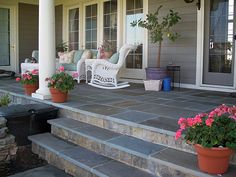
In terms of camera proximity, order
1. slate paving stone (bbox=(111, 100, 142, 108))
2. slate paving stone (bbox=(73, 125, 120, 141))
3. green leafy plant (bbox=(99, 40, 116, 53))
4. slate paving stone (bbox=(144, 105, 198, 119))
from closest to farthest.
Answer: slate paving stone (bbox=(73, 125, 120, 141)), slate paving stone (bbox=(144, 105, 198, 119)), slate paving stone (bbox=(111, 100, 142, 108)), green leafy plant (bbox=(99, 40, 116, 53))

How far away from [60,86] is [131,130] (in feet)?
4.79

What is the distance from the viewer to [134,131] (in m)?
2.90

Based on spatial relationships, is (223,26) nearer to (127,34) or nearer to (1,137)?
(127,34)

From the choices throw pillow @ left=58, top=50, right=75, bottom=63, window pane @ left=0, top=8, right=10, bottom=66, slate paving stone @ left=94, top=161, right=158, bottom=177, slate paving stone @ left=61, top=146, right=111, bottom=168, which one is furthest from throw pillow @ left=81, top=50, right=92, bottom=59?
slate paving stone @ left=94, top=161, right=158, bottom=177

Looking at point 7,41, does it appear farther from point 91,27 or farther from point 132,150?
point 132,150

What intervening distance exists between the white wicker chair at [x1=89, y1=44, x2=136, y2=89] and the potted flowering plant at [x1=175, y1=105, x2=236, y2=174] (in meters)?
3.65

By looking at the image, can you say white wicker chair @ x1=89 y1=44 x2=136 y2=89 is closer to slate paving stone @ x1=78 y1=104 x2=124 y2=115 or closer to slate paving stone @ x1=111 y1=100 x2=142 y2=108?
slate paving stone @ x1=111 y1=100 x2=142 y2=108

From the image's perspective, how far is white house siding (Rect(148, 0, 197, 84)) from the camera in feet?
18.1

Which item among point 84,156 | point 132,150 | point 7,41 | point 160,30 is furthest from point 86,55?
point 132,150

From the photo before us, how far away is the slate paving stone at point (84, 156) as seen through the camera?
269 centimetres

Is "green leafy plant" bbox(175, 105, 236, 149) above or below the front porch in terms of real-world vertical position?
above

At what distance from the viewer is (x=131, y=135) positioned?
9.64 ft

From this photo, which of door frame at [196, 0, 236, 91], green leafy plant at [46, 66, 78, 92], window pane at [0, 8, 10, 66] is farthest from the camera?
window pane at [0, 8, 10, 66]

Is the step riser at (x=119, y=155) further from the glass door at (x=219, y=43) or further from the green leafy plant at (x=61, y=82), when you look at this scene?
the glass door at (x=219, y=43)
